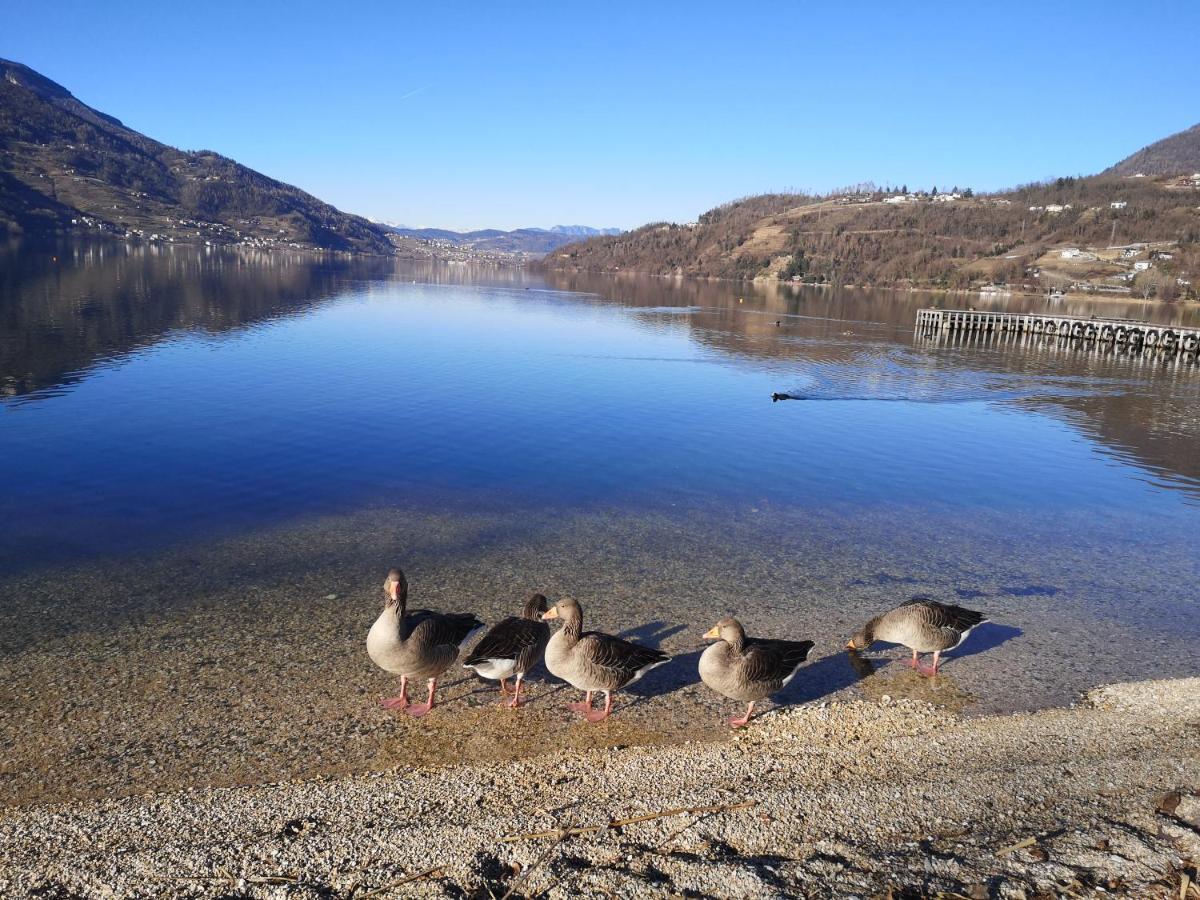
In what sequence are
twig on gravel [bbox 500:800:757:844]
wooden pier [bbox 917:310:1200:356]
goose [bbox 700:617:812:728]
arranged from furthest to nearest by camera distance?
1. wooden pier [bbox 917:310:1200:356]
2. goose [bbox 700:617:812:728]
3. twig on gravel [bbox 500:800:757:844]

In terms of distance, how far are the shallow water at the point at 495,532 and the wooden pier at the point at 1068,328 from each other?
29.5 m

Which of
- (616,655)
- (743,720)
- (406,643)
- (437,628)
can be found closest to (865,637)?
(743,720)

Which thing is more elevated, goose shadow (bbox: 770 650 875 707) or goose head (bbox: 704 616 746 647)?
goose head (bbox: 704 616 746 647)

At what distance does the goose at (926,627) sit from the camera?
464 inches

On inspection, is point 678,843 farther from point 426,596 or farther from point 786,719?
point 426,596

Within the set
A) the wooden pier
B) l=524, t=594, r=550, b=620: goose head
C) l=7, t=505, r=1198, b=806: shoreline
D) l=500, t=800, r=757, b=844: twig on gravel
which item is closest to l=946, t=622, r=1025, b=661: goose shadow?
l=7, t=505, r=1198, b=806: shoreline

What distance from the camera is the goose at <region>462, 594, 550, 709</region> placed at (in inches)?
397

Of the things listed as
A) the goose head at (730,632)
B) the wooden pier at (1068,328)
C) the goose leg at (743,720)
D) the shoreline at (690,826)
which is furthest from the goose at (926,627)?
the wooden pier at (1068,328)

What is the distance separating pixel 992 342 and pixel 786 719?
83303 millimetres

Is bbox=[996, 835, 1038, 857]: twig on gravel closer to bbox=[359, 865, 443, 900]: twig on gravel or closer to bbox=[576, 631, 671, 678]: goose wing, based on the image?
bbox=[576, 631, 671, 678]: goose wing

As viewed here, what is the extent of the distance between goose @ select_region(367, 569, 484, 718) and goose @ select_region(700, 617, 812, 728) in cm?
367

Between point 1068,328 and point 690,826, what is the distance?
93593mm

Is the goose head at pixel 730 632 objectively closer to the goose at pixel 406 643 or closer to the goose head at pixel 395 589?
the goose at pixel 406 643

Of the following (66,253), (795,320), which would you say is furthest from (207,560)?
(66,253)
